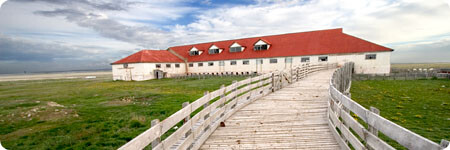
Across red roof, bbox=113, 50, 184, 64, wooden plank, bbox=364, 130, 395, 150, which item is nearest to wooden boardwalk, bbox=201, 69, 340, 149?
wooden plank, bbox=364, 130, 395, 150

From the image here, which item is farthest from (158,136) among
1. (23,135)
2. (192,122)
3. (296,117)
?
(23,135)

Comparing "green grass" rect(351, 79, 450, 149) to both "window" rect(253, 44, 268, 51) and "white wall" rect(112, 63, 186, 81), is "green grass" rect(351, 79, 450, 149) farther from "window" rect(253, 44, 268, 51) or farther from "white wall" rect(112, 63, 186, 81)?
"white wall" rect(112, 63, 186, 81)

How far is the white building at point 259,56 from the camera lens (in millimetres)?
26898

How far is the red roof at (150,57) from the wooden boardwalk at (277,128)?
31.2m

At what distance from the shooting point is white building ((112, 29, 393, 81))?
26.9 meters

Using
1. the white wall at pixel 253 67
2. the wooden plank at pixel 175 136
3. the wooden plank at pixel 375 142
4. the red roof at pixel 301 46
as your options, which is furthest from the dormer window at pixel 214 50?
the wooden plank at pixel 375 142

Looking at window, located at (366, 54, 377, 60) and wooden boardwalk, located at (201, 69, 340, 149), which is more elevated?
window, located at (366, 54, 377, 60)

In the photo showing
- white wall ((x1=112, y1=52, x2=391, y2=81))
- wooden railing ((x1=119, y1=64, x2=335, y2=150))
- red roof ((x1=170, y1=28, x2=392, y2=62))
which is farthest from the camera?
red roof ((x1=170, y1=28, x2=392, y2=62))

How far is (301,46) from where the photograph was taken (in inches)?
1253

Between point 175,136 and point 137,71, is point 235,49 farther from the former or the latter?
point 175,136

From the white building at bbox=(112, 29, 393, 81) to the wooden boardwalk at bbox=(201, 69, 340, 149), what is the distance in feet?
76.7

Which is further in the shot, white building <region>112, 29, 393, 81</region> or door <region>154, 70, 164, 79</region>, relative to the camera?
door <region>154, 70, 164, 79</region>

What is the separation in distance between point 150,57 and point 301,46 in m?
25.8

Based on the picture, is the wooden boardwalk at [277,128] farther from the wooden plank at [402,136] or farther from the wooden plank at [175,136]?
the wooden plank at [402,136]
